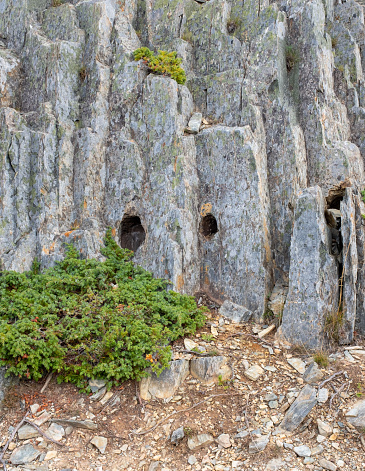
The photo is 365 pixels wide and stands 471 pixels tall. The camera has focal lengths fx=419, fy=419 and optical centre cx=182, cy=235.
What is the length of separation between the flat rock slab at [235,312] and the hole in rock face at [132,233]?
9.91ft

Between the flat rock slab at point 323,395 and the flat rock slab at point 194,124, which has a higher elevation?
the flat rock slab at point 194,124

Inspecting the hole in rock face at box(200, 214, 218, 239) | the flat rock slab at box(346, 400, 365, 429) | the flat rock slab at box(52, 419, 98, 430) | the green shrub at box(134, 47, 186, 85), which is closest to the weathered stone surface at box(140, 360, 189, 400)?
the flat rock slab at box(52, 419, 98, 430)

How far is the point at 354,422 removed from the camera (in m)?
6.61

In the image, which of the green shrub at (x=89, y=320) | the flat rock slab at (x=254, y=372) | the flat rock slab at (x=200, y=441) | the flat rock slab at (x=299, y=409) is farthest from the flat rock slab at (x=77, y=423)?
the flat rock slab at (x=299, y=409)

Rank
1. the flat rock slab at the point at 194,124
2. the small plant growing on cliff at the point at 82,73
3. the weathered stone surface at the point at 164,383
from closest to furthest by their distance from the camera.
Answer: the weathered stone surface at the point at 164,383, the flat rock slab at the point at 194,124, the small plant growing on cliff at the point at 82,73

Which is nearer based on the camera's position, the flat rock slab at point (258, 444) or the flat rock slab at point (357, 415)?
the flat rock slab at point (258, 444)

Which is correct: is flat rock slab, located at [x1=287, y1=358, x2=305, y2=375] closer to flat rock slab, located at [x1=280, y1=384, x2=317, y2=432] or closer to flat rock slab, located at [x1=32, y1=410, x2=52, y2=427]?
flat rock slab, located at [x1=280, y1=384, x2=317, y2=432]

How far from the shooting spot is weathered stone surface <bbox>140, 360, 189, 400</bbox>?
298 inches

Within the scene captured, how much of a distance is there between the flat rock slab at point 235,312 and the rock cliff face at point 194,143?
21cm

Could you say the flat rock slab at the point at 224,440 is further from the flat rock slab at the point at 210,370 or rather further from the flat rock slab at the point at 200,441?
the flat rock slab at the point at 210,370

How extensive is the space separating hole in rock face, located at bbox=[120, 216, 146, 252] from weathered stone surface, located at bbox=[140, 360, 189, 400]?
4259 mm

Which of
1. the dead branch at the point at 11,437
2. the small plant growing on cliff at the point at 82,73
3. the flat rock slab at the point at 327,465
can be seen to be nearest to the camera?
the flat rock slab at the point at 327,465

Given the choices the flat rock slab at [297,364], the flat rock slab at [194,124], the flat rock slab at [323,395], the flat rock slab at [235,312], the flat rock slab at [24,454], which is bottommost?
the flat rock slab at [24,454]

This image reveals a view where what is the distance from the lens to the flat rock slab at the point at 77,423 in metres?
7.02
